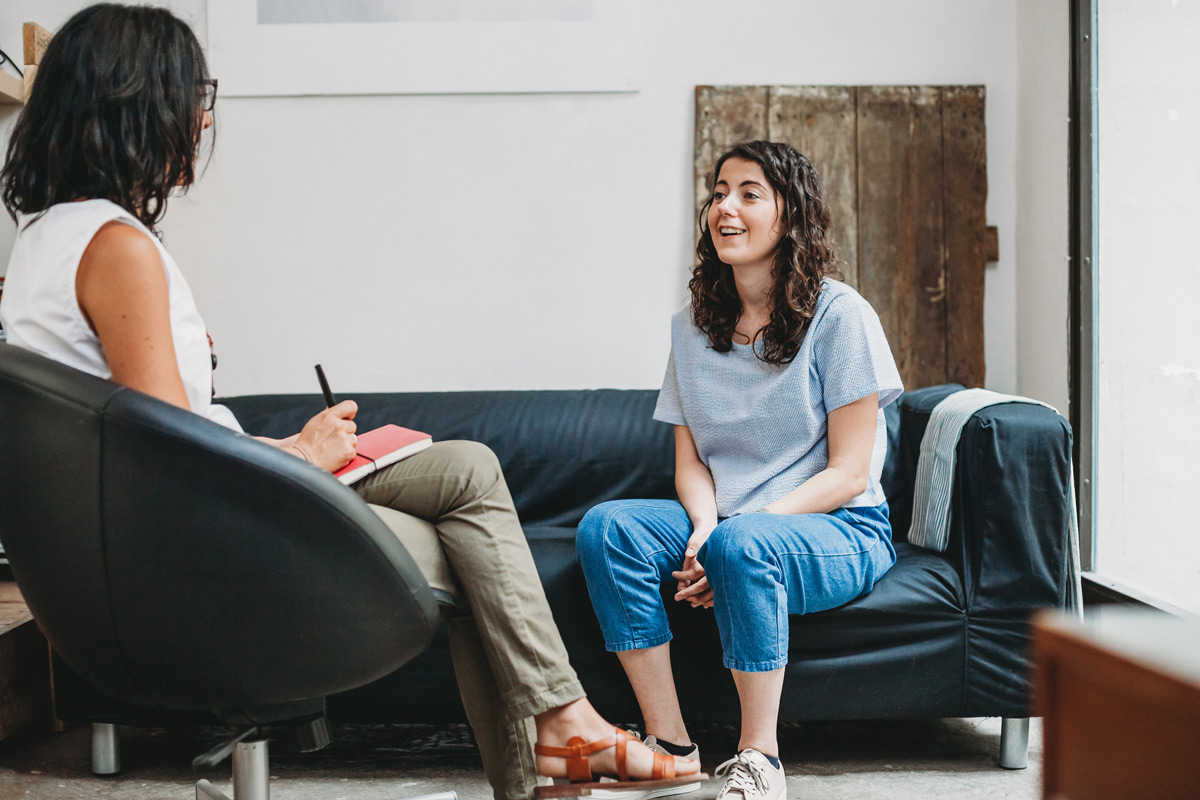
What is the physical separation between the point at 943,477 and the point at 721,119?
1.27 m

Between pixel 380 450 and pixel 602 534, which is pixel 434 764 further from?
pixel 380 450

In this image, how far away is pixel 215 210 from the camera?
258 centimetres

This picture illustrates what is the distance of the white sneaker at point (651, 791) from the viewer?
1.37 m

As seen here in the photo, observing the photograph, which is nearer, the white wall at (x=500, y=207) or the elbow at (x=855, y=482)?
the elbow at (x=855, y=482)

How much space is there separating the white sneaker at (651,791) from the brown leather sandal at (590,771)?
0.05 feet

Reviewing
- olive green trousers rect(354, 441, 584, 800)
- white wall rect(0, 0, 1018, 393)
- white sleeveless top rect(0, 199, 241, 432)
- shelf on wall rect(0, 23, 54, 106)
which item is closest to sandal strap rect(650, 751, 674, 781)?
olive green trousers rect(354, 441, 584, 800)

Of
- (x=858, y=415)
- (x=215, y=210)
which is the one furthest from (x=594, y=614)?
(x=215, y=210)

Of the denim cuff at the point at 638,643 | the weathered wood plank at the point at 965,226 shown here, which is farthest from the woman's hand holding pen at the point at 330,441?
the weathered wood plank at the point at 965,226

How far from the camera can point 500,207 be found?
8.48 feet

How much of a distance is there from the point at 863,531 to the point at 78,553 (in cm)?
122

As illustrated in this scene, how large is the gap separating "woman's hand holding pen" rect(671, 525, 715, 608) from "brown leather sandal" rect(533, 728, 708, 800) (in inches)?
10.0

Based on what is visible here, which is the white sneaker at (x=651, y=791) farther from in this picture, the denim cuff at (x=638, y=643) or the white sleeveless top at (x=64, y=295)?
the white sleeveless top at (x=64, y=295)

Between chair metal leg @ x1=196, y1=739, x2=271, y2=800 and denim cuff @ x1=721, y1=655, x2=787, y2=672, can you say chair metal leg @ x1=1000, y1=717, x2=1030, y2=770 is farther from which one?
chair metal leg @ x1=196, y1=739, x2=271, y2=800

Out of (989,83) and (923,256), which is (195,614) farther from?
(989,83)
